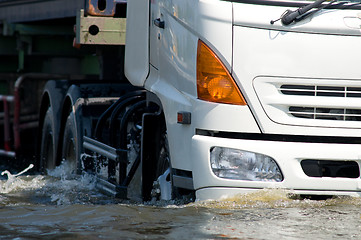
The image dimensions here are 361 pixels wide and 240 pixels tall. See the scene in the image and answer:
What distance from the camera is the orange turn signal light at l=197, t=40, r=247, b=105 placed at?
5062mm

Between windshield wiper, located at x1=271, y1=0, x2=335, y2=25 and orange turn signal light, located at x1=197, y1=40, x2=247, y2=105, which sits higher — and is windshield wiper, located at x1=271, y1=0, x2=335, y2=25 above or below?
above

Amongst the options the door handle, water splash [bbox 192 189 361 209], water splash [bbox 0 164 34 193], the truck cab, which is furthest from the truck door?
water splash [bbox 0 164 34 193]

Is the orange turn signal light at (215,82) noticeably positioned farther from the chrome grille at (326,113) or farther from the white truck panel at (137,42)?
the white truck panel at (137,42)

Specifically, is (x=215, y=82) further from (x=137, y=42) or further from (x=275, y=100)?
(x=137, y=42)

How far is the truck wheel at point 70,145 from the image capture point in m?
8.04

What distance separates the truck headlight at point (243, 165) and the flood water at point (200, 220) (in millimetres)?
104

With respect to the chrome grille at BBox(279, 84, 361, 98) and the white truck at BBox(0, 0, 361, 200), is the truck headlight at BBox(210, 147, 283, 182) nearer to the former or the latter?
the white truck at BBox(0, 0, 361, 200)

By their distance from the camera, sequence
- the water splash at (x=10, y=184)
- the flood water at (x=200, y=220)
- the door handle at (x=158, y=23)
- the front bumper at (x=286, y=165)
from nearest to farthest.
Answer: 1. the flood water at (x=200, y=220)
2. the front bumper at (x=286, y=165)
3. the door handle at (x=158, y=23)
4. the water splash at (x=10, y=184)

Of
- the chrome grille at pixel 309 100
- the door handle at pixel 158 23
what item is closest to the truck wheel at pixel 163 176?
the door handle at pixel 158 23

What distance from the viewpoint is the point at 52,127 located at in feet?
28.8

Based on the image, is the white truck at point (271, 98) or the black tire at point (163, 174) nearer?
the white truck at point (271, 98)

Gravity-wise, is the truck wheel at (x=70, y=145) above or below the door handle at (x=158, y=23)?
below

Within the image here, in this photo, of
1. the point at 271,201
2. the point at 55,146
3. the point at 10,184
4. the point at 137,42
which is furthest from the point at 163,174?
the point at 55,146

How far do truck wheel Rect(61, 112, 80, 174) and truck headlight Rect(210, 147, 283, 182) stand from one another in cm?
308
